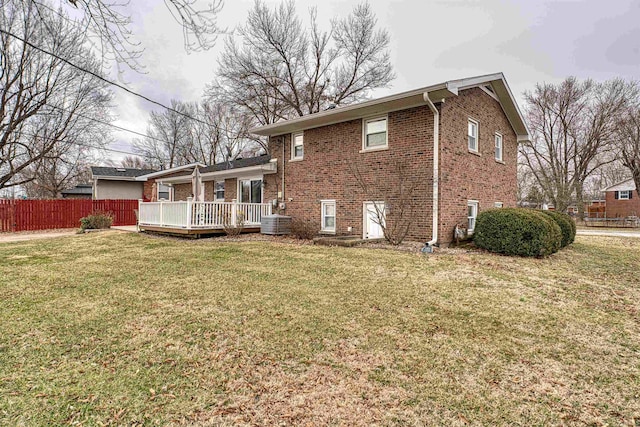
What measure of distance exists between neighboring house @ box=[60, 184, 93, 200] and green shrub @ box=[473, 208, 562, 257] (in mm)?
40377

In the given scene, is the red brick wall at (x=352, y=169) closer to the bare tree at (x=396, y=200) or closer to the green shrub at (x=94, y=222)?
the bare tree at (x=396, y=200)

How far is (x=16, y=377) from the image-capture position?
9.03ft

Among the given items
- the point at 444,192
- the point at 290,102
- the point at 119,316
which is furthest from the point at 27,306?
the point at 290,102

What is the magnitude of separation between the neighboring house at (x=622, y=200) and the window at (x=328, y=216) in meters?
37.8

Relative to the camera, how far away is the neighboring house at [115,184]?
935 inches

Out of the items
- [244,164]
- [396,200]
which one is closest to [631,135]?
[396,200]

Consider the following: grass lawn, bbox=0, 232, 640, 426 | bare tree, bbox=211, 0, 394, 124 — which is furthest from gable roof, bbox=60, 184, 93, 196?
grass lawn, bbox=0, 232, 640, 426

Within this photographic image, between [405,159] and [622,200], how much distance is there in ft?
128

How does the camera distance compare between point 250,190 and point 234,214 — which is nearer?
point 234,214

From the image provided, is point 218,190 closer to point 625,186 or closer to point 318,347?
point 318,347

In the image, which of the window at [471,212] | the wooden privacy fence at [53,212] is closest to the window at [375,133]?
the window at [471,212]

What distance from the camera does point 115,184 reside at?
964 inches

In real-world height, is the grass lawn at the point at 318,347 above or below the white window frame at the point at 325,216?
below

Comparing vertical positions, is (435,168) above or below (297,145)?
below
